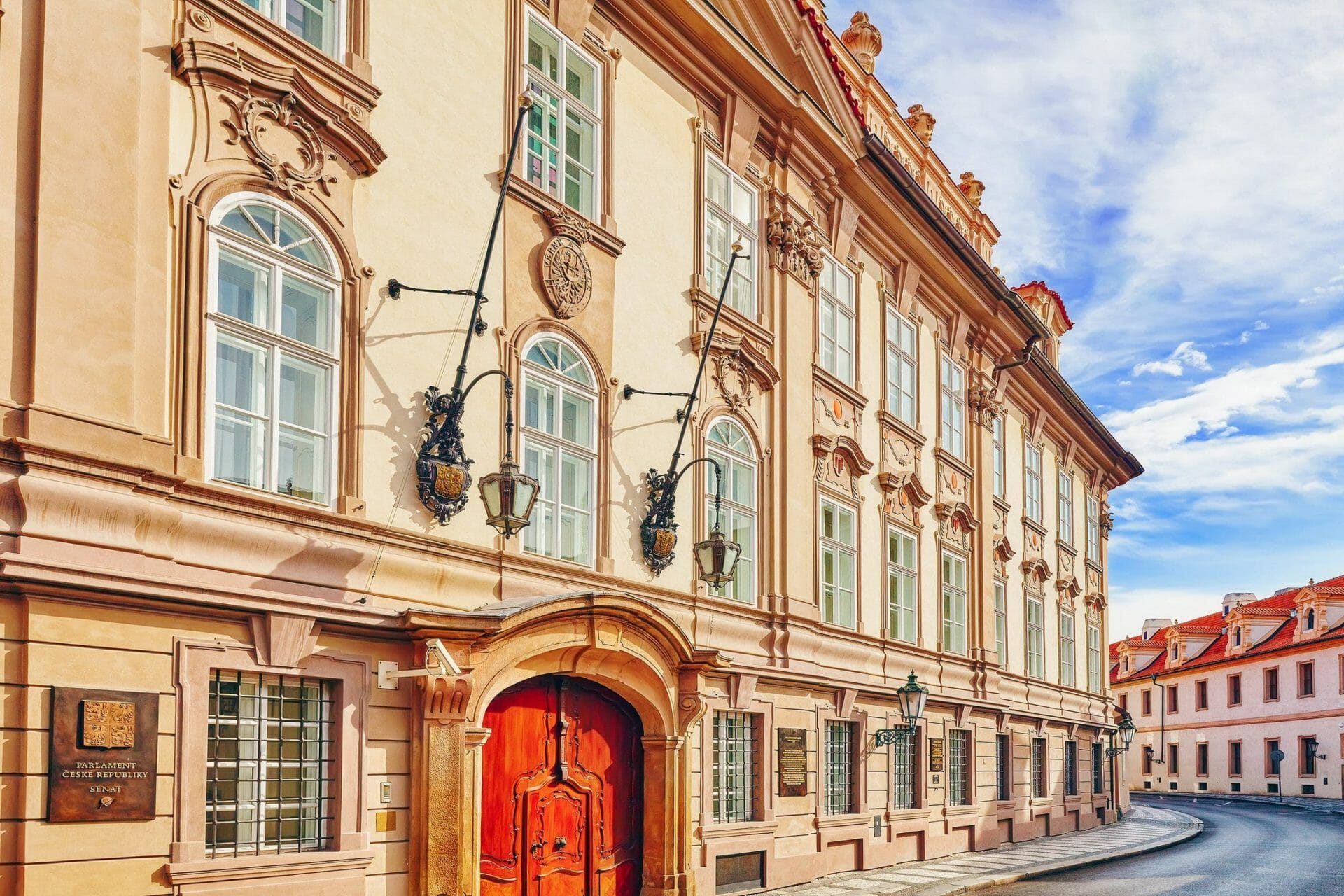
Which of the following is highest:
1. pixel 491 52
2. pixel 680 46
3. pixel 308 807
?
pixel 680 46

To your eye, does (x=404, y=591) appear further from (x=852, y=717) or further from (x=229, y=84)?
(x=852, y=717)

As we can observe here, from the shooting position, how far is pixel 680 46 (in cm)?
1831

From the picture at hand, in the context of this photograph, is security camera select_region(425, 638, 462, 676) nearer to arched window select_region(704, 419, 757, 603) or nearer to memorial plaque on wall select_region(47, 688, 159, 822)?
memorial plaque on wall select_region(47, 688, 159, 822)

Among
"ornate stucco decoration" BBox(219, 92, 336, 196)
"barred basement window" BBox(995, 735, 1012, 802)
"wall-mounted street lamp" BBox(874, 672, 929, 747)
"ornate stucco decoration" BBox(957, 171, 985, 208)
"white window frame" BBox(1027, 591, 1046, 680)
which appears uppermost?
"ornate stucco decoration" BBox(957, 171, 985, 208)

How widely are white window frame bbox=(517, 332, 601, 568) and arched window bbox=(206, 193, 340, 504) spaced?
2711 mm

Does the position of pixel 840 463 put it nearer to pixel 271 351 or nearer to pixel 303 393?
pixel 303 393

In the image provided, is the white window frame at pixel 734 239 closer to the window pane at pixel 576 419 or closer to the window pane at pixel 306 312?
the window pane at pixel 576 419

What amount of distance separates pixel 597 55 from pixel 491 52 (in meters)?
2.18

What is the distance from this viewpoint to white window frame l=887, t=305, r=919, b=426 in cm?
2502

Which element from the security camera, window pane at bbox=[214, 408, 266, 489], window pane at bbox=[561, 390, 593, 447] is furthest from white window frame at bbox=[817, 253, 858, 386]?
window pane at bbox=[214, 408, 266, 489]

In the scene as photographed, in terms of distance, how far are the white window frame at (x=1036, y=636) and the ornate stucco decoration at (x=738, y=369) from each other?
1509cm

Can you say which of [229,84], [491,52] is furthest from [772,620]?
[229,84]

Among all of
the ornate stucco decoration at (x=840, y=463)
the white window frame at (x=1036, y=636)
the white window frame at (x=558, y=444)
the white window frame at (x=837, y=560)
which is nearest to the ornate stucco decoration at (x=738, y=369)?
the ornate stucco decoration at (x=840, y=463)

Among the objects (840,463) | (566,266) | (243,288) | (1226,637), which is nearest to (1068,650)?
(840,463)
